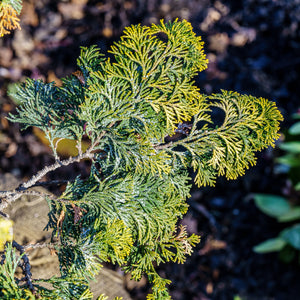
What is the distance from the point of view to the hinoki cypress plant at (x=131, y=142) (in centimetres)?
67

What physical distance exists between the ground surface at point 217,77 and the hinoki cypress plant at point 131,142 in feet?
1.98

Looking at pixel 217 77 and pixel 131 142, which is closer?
pixel 131 142

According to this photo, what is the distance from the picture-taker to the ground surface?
1.36 metres

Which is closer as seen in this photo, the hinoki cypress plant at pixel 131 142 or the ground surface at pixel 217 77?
the hinoki cypress plant at pixel 131 142

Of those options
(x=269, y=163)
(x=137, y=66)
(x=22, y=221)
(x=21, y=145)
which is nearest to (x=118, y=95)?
(x=137, y=66)

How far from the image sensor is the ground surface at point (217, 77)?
136 centimetres

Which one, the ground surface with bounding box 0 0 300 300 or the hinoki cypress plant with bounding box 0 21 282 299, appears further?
the ground surface with bounding box 0 0 300 300

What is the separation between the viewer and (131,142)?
0.70m

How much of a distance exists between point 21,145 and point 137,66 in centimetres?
93

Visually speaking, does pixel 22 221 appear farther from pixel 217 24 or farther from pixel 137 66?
pixel 217 24

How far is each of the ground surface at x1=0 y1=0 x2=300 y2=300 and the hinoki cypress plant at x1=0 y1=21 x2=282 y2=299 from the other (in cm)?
60

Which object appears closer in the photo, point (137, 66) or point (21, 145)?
point (137, 66)

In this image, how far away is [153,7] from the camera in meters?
1.52

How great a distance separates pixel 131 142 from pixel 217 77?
959 millimetres
